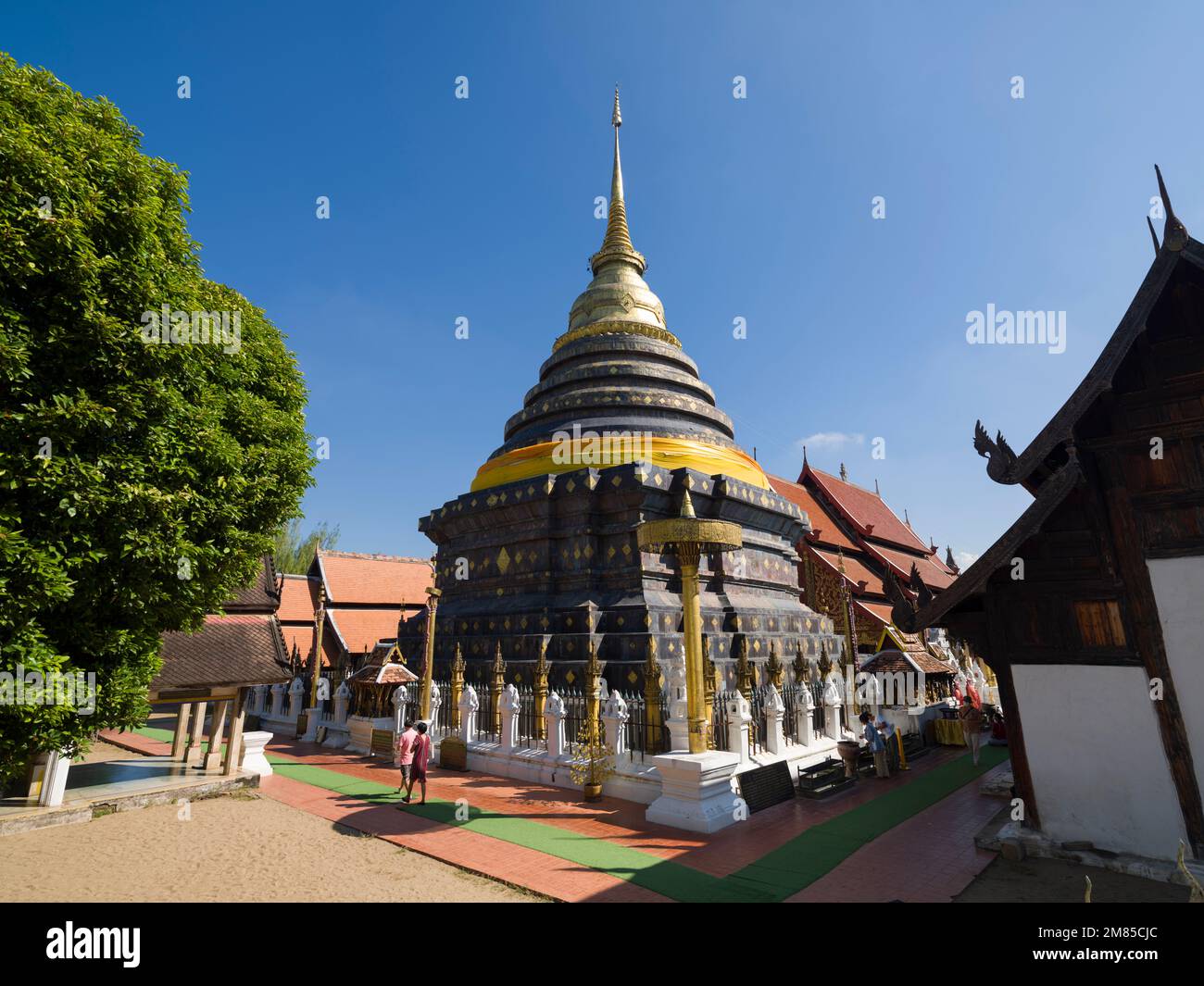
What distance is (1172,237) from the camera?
19.3 ft

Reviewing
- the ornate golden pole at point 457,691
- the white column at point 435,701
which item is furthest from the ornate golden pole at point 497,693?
the white column at point 435,701

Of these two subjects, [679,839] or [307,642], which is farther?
[307,642]

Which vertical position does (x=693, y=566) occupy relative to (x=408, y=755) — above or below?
above

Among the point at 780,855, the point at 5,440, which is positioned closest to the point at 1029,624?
the point at 780,855

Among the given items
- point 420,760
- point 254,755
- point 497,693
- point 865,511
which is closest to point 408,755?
point 420,760

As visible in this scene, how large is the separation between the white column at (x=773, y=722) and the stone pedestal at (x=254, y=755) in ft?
30.6

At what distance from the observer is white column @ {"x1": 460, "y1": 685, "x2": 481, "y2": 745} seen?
41.2 feet

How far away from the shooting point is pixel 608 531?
49.4 ft

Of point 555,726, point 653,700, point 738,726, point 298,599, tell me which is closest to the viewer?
point 738,726

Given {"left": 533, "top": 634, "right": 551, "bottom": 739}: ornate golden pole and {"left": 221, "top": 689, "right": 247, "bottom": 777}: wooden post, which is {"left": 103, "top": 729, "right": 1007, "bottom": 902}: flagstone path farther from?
{"left": 533, "top": 634, "right": 551, "bottom": 739}: ornate golden pole

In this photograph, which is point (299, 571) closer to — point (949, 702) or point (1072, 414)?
point (949, 702)

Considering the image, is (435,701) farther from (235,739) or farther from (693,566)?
(693,566)

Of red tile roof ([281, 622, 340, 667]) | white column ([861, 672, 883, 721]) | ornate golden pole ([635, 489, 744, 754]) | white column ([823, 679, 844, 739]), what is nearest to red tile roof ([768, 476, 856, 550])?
white column ([861, 672, 883, 721])

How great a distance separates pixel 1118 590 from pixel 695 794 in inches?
213
